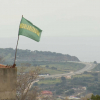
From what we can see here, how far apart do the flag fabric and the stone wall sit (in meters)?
1.89

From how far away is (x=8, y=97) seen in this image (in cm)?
1089

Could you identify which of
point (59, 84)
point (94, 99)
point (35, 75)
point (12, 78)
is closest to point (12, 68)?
point (12, 78)

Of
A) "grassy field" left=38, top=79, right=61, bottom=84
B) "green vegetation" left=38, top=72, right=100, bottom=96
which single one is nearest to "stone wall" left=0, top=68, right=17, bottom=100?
"green vegetation" left=38, top=72, right=100, bottom=96

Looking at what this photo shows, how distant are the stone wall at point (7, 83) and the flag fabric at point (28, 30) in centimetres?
189

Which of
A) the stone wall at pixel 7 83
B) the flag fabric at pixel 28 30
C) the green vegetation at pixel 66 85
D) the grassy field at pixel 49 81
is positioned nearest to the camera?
the stone wall at pixel 7 83

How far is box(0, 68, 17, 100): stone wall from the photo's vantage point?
1091 cm

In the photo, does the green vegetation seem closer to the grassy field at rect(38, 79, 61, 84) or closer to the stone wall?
the grassy field at rect(38, 79, 61, 84)

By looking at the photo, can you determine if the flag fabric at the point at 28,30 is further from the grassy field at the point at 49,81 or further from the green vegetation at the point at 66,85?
the grassy field at the point at 49,81

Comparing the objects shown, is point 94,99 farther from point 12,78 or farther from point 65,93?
point 65,93

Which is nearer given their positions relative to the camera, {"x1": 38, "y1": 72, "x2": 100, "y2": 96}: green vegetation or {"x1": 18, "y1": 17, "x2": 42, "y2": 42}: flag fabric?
{"x1": 18, "y1": 17, "x2": 42, "y2": 42}: flag fabric

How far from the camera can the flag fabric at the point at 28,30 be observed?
40.9 ft

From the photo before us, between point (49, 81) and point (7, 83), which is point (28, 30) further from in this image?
point (49, 81)

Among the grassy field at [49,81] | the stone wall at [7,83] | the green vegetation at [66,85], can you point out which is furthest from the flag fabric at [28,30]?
the grassy field at [49,81]

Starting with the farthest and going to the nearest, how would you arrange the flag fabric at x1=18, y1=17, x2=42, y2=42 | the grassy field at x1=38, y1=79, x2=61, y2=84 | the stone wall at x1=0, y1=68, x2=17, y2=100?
1. the grassy field at x1=38, y1=79, x2=61, y2=84
2. the flag fabric at x1=18, y1=17, x2=42, y2=42
3. the stone wall at x1=0, y1=68, x2=17, y2=100
